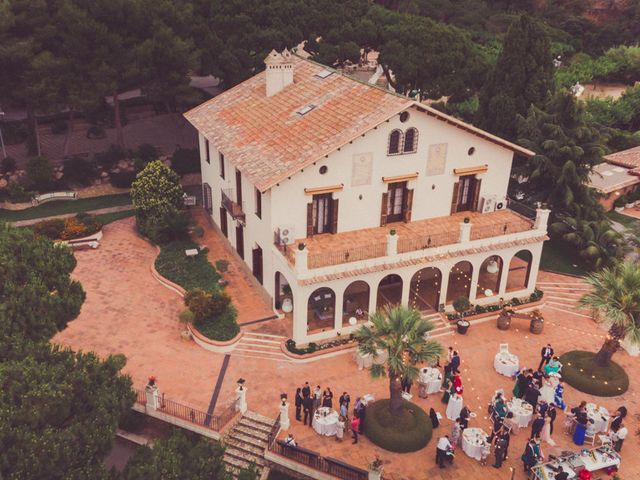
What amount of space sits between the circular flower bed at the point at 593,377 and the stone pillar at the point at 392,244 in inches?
353

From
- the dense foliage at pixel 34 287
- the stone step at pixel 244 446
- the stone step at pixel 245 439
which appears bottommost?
the stone step at pixel 244 446

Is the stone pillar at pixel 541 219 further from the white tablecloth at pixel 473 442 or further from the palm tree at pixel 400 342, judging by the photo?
the palm tree at pixel 400 342

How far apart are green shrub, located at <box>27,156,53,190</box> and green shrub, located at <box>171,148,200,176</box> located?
8.56 meters

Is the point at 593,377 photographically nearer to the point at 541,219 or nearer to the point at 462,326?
the point at 462,326

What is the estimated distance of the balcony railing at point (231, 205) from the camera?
108ft

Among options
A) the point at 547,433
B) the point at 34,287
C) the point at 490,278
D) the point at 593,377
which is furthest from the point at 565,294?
the point at 34,287

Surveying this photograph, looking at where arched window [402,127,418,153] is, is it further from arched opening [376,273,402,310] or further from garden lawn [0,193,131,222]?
garden lawn [0,193,131,222]

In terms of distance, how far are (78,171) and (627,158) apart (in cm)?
4134

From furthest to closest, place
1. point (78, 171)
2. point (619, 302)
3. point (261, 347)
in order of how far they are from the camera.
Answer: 1. point (78, 171)
2. point (261, 347)
3. point (619, 302)

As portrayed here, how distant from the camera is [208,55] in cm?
4844

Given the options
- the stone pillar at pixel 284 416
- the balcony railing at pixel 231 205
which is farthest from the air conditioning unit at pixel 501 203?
the stone pillar at pixel 284 416

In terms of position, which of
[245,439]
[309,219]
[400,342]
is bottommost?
[245,439]

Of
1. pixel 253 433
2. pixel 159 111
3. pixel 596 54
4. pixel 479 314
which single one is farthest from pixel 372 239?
pixel 596 54

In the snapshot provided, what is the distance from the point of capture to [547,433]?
78.1 ft
